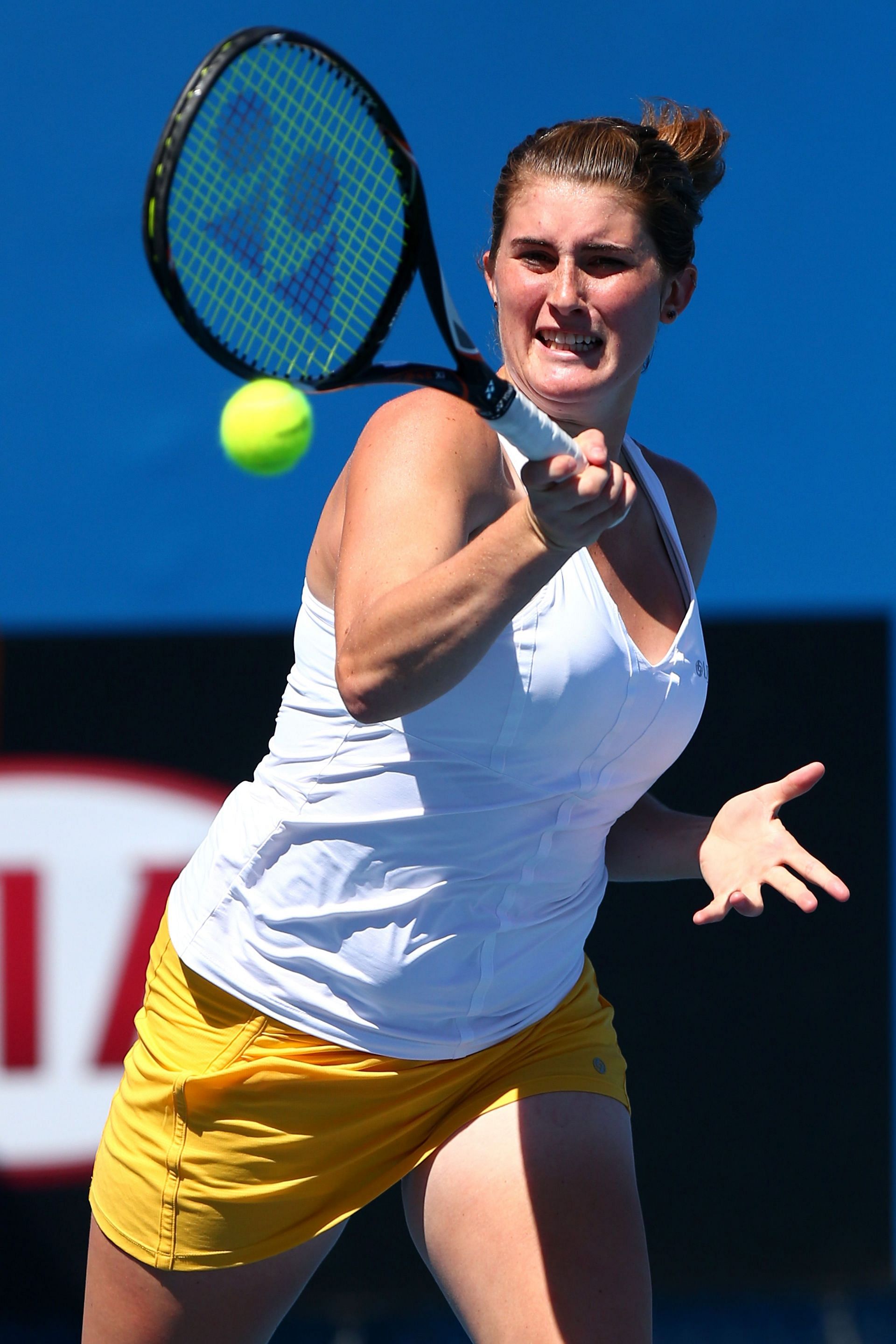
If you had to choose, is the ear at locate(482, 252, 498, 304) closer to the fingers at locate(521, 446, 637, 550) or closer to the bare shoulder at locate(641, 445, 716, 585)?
the bare shoulder at locate(641, 445, 716, 585)

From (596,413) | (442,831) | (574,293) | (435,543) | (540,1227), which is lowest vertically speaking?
(540,1227)

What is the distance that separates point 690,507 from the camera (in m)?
1.89

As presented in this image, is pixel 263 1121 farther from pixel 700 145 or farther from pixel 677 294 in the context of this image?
pixel 700 145

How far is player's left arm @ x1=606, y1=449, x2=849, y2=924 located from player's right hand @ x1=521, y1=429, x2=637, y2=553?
0.46 m

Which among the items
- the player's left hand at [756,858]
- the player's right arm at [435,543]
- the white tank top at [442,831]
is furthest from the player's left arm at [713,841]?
the player's right arm at [435,543]

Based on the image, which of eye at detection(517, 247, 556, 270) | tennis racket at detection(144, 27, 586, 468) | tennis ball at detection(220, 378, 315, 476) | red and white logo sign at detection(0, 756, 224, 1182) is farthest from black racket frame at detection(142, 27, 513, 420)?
red and white logo sign at detection(0, 756, 224, 1182)

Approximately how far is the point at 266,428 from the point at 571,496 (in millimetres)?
1585

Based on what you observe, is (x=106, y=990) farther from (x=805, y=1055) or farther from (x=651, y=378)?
(x=651, y=378)

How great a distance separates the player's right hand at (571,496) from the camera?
45.1 inches

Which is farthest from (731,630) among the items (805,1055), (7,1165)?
(7,1165)

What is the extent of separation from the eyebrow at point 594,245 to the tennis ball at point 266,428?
3.60 feet

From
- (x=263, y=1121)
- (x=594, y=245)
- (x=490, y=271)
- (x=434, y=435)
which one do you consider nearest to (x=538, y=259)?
(x=594, y=245)

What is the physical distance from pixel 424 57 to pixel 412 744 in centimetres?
168

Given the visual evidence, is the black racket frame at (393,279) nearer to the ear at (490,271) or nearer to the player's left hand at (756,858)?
the ear at (490,271)
